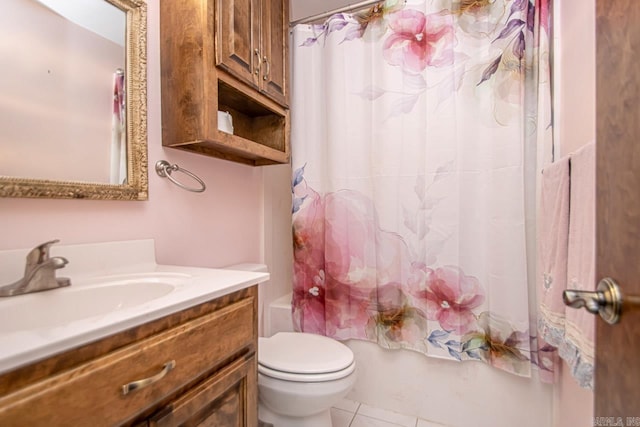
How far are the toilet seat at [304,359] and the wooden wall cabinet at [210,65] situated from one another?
0.87 metres

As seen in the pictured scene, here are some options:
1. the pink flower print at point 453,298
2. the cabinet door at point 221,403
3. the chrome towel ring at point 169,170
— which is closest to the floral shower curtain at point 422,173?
the pink flower print at point 453,298

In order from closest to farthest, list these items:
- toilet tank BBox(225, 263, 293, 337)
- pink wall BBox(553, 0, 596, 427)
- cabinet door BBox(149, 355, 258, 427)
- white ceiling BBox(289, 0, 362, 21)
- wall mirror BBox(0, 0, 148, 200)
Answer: cabinet door BBox(149, 355, 258, 427), wall mirror BBox(0, 0, 148, 200), pink wall BBox(553, 0, 596, 427), toilet tank BBox(225, 263, 293, 337), white ceiling BBox(289, 0, 362, 21)

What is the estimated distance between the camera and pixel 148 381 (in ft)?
1.76

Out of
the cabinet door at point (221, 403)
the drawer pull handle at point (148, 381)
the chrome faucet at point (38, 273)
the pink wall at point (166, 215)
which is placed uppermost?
the pink wall at point (166, 215)

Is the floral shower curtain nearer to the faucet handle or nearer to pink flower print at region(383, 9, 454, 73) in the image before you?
pink flower print at region(383, 9, 454, 73)

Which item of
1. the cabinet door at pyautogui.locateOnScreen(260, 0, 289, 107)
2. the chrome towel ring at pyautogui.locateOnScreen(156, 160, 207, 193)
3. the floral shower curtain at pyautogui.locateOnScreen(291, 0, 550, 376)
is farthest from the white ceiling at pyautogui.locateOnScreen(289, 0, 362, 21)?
the chrome towel ring at pyautogui.locateOnScreen(156, 160, 207, 193)

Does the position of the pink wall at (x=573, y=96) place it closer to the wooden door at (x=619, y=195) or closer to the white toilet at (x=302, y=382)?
the wooden door at (x=619, y=195)

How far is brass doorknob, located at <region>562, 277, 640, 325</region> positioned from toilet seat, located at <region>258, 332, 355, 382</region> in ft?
2.81

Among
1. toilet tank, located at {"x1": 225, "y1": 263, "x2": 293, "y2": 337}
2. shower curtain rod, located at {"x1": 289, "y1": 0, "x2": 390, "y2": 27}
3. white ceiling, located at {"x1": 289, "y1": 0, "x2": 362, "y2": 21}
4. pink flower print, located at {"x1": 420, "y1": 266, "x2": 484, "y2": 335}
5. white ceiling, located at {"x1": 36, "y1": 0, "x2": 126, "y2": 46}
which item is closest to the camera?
white ceiling, located at {"x1": 36, "y1": 0, "x2": 126, "y2": 46}

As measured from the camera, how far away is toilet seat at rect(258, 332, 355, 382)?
3.53 feet

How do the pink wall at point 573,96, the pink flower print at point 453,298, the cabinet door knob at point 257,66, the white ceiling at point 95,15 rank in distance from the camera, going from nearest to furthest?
1. the white ceiling at point 95,15
2. the pink wall at point 573,96
3. the cabinet door knob at point 257,66
4. the pink flower print at point 453,298

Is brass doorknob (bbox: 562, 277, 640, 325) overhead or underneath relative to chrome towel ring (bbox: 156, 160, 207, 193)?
underneath

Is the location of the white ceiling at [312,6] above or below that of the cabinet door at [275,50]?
above

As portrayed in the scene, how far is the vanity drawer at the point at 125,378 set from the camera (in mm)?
404
